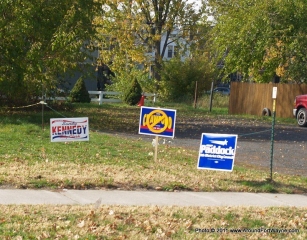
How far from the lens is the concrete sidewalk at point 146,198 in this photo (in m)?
8.96

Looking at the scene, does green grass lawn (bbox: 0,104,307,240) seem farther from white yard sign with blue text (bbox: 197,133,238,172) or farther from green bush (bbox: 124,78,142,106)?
green bush (bbox: 124,78,142,106)

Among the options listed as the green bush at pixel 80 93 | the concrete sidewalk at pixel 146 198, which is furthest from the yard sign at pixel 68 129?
the green bush at pixel 80 93

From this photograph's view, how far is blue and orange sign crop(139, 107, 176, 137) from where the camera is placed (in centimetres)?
1227

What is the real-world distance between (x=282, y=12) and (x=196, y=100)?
9.31 metres

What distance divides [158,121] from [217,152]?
1.68m

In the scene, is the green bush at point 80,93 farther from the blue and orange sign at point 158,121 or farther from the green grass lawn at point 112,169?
A: the blue and orange sign at point 158,121

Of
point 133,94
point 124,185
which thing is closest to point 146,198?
point 124,185

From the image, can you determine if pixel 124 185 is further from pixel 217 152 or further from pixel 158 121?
pixel 158 121

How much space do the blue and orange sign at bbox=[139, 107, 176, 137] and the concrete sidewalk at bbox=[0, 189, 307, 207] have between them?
2.42 meters

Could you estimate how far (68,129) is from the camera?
1264 cm

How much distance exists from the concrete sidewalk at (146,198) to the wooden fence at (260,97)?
20.1 metres

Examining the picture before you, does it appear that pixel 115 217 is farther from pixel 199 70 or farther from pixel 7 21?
pixel 199 70

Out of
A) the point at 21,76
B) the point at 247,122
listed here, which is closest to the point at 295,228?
the point at 21,76

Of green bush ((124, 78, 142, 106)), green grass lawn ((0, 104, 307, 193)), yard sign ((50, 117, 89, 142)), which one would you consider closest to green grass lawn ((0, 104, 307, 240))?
green grass lawn ((0, 104, 307, 193))
